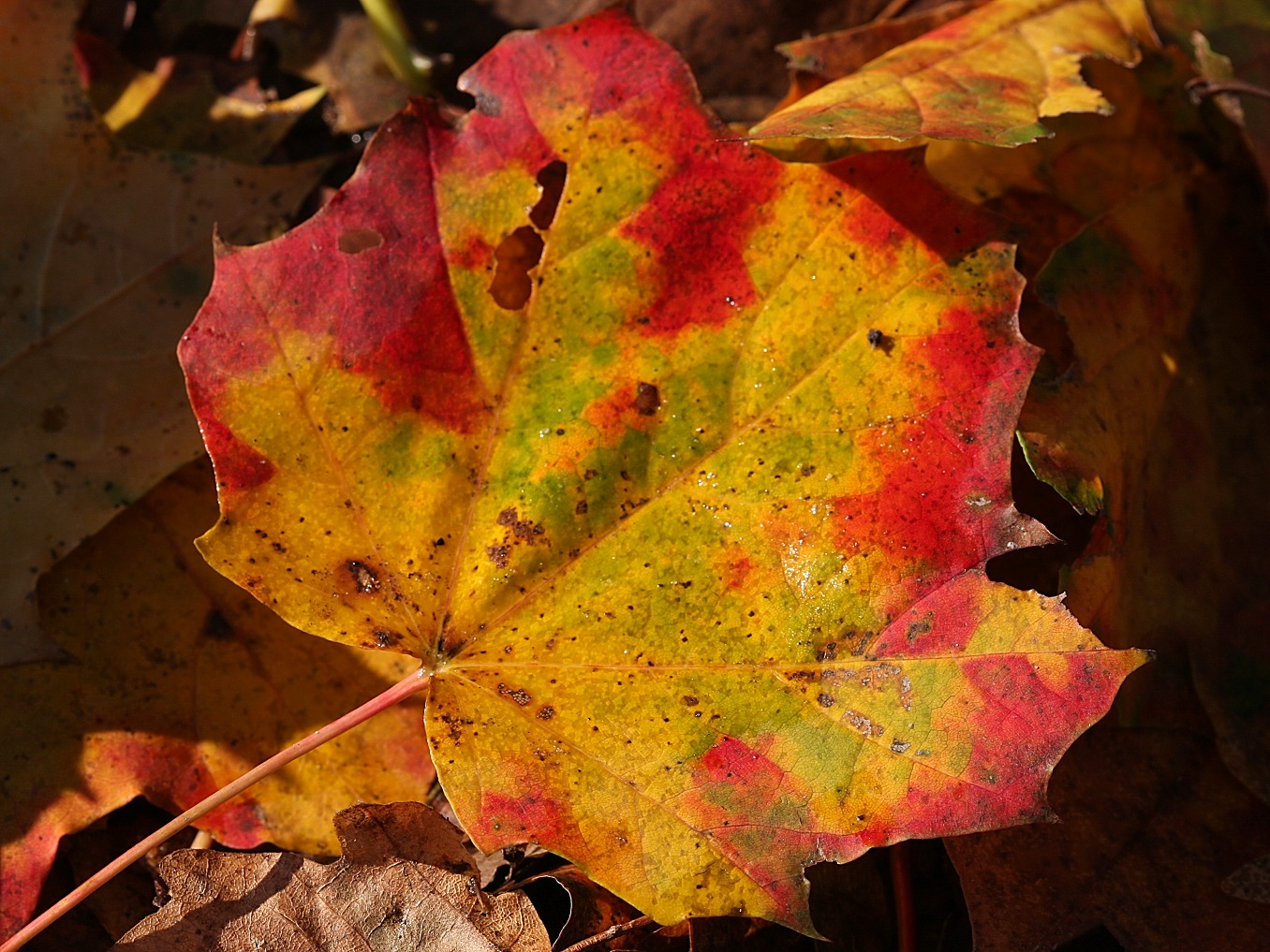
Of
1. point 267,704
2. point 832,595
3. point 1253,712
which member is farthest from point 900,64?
point 267,704

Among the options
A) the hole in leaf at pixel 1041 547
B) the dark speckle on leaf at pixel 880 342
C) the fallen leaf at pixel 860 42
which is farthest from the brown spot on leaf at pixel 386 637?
the fallen leaf at pixel 860 42

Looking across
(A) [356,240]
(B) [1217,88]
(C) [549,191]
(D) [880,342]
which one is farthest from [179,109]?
(B) [1217,88]

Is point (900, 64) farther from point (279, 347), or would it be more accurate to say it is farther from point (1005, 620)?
point (279, 347)

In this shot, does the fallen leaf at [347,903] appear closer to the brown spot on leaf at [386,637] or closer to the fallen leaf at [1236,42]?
the brown spot on leaf at [386,637]

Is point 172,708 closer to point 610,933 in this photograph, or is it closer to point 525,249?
point 610,933

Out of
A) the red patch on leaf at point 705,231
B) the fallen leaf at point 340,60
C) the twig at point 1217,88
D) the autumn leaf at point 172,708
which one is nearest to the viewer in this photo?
the red patch on leaf at point 705,231

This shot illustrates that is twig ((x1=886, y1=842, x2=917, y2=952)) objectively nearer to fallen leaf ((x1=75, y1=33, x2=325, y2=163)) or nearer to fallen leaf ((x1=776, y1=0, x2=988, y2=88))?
fallen leaf ((x1=776, y1=0, x2=988, y2=88))
